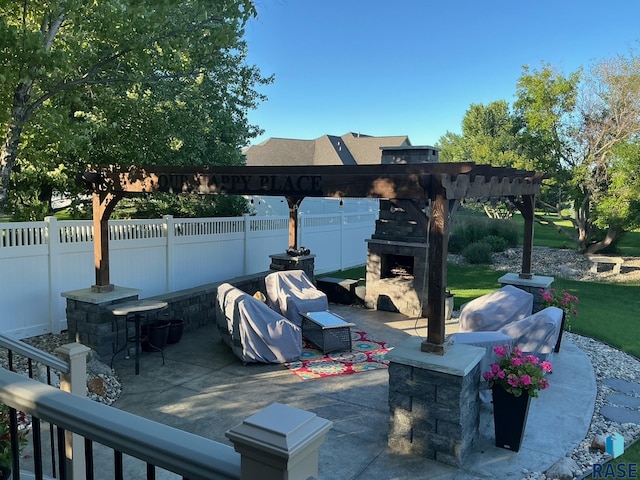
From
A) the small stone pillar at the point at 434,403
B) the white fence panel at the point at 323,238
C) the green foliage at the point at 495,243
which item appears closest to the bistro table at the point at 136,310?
the small stone pillar at the point at 434,403

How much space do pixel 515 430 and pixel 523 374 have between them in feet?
1.94

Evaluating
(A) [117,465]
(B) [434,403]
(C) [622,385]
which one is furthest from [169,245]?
(A) [117,465]

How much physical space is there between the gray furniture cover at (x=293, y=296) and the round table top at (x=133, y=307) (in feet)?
7.64

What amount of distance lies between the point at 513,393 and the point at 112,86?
820 centimetres

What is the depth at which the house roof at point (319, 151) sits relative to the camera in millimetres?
28281

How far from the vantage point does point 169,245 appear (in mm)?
9781

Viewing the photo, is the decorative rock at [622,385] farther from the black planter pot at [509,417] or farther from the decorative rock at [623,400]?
the black planter pot at [509,417]

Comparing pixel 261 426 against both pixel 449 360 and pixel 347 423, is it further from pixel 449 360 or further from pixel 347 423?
pixel 347 423

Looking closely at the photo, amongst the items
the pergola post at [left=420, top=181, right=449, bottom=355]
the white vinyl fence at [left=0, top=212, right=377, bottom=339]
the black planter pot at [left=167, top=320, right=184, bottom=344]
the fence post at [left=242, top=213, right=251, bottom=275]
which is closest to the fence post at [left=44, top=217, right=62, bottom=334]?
the white vinyl fence at [left=0, top=212, right=377, bottom=339]

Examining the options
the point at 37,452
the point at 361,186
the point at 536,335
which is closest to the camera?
the point at 37,452

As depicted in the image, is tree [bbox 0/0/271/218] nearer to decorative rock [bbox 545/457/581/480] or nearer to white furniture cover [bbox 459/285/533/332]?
white furniture cover [bbox 459/285/533/332]

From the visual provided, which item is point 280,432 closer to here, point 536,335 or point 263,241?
point 536,335

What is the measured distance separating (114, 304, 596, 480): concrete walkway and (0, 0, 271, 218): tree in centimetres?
338

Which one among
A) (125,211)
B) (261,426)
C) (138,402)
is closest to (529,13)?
(125,211)
